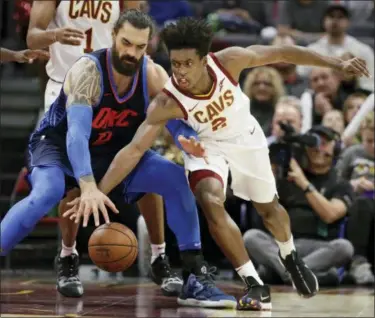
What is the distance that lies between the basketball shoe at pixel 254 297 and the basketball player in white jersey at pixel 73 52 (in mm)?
711

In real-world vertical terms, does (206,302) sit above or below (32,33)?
below

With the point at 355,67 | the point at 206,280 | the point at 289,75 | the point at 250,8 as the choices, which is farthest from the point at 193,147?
the point at 250,8

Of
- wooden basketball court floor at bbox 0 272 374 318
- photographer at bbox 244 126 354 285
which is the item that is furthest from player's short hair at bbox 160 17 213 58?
photographer at bbox 244 126 354 285

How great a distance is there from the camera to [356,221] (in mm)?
8422

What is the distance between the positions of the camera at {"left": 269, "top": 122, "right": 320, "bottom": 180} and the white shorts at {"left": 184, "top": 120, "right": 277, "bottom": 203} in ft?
5.92

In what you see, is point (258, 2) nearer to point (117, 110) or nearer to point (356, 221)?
point (356, 221)

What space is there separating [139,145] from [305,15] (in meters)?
5.80

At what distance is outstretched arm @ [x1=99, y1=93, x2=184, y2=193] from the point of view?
5.81 m

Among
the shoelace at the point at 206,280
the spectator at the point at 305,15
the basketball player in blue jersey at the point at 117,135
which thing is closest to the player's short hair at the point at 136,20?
the basketball player in blue jersey at the point at 117,135

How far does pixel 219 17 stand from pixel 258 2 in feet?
3.14

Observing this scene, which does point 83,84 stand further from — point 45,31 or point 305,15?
point 305,15

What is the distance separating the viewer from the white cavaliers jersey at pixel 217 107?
19.4 ft

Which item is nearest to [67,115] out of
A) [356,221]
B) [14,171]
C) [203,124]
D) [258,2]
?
[203,124]

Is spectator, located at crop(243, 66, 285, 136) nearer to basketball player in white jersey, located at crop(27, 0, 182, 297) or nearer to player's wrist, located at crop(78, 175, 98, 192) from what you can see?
basketball player in white jersey, located at crop(27, 0, 182, 297)
